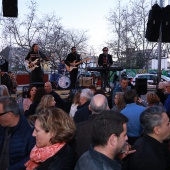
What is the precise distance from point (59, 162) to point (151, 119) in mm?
1064

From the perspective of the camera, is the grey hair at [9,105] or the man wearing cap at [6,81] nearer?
the grey hair at [9,105]

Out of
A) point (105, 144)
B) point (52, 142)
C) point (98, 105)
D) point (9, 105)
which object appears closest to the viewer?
point (105, 144)

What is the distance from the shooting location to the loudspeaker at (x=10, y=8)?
30.1ft

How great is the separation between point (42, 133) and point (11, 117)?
0.85m

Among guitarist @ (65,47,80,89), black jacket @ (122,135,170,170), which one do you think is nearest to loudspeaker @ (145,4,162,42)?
guitarist @ (65,47,80,89)

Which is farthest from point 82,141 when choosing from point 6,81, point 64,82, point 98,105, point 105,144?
point 64,82

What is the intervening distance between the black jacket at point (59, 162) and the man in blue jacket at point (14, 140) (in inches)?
28.1

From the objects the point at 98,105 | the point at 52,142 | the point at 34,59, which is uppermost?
the point at 34,59

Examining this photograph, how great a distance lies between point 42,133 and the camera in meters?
2.69

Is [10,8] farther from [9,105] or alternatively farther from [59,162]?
[59,162]

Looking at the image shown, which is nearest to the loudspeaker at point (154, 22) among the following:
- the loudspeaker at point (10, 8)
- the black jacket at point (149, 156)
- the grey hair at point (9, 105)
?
the loudspeaker at point (10, 8)

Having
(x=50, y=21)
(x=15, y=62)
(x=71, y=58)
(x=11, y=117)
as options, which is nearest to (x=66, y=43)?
(x=50, y=21)

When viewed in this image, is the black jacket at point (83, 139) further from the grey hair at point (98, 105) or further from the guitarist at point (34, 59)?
the guitarist at point (34, 59)

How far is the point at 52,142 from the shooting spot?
2664mm
